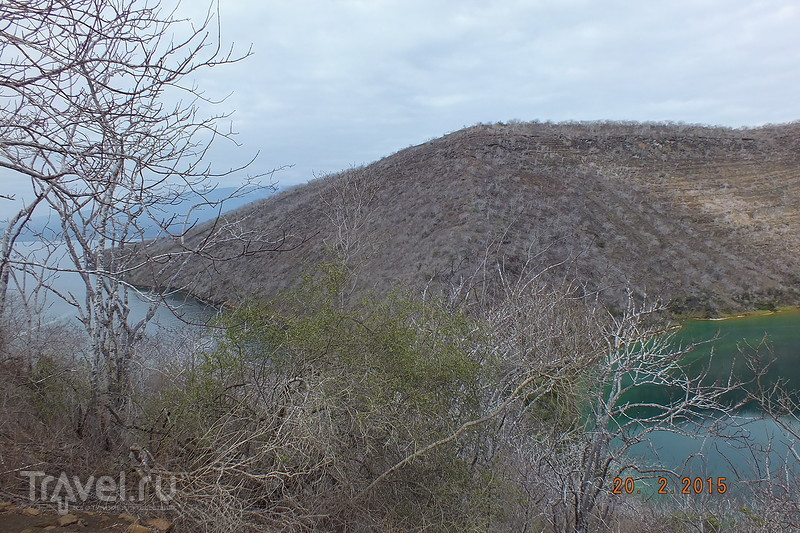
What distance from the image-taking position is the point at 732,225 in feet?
96.0

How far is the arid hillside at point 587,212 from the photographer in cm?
2012

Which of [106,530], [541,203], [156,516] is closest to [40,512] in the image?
[106,530]

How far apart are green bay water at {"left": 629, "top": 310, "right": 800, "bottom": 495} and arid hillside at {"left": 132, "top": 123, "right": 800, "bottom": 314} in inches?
94.9

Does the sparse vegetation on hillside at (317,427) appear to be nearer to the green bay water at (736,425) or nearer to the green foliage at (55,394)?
the green foliage at (55,394)

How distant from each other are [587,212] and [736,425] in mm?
22830

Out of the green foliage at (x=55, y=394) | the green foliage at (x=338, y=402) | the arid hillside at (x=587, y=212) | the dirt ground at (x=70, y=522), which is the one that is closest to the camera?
the dirt ground at (x=70, y=522)

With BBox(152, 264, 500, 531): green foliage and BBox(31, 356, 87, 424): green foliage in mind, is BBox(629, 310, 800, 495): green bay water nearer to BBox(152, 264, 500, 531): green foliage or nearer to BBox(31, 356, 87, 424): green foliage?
BBox(152, 264, 500, 531): green foliage

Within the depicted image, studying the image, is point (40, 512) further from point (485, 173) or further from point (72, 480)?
point (485, 173)

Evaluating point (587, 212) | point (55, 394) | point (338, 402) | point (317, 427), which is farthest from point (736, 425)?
point (587, 212)

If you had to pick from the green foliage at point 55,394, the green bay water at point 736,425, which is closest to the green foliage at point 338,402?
the green foliage at point 55,394

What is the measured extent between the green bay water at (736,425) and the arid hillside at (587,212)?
7.91 ft

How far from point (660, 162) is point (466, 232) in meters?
20.0

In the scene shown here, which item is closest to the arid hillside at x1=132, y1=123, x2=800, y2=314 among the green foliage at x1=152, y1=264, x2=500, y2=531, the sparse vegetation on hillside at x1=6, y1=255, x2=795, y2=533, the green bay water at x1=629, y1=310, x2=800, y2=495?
the green bay water at x1=629, y1=310, x2=800, y2=495

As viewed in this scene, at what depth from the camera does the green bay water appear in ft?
22.2
